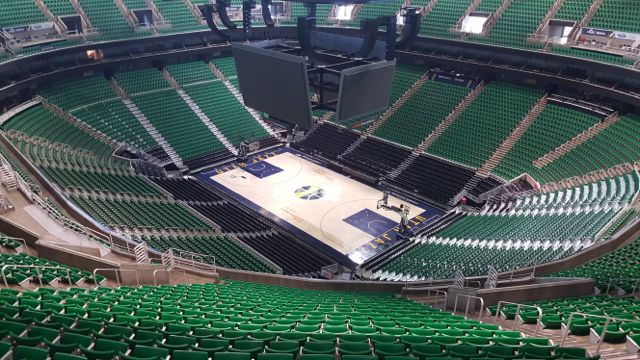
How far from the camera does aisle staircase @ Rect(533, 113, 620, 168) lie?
27.9 metres

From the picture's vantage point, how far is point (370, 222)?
27.6 meters

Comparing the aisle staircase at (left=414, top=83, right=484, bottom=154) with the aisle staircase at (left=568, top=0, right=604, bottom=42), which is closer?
the aisle staircase at (left=568, top=0, right=604, bottom=42)

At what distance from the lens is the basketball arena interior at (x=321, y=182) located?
8.70 metres

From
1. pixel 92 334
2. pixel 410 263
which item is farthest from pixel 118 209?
pixel 92 334

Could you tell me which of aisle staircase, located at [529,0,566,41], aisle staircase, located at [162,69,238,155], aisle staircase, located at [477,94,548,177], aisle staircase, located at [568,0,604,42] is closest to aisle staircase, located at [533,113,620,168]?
aisle staircase, located at [477,94,548,177]

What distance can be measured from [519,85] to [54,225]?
3158 cm

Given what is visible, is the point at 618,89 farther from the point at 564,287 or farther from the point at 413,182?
the point at 564,287

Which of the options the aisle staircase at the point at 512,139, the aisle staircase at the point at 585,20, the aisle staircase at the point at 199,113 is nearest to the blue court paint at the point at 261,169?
the aisle staircase at the point at 199,113

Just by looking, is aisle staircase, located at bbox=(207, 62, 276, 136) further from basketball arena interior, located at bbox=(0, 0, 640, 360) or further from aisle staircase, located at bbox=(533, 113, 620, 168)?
aisle staircase, located at bbox=(533, 113, 620, 168)

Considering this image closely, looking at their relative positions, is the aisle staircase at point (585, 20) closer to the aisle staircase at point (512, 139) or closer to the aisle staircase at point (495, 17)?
the aisle staircase at point (512, 139)

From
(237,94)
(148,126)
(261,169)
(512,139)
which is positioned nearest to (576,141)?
(512,139)

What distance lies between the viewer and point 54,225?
48.2 ft

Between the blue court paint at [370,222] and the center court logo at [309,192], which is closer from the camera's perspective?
the blue court paint at [370,222]

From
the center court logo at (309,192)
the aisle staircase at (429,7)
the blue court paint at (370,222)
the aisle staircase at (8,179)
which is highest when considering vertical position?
the aisle staircase at (429,7)
